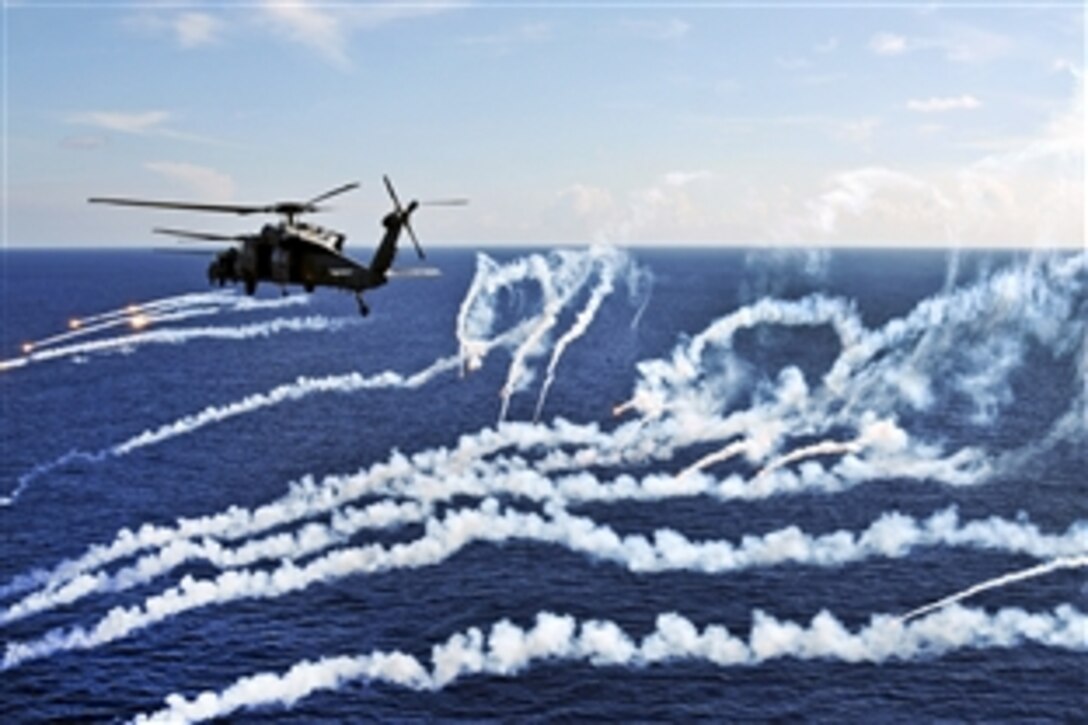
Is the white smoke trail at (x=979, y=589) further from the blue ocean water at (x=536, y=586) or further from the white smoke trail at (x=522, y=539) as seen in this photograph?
the white smoke trail at (x=522, y=539)

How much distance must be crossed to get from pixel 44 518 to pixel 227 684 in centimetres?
5226

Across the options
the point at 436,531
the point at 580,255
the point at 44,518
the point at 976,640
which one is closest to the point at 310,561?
the point at 436,531

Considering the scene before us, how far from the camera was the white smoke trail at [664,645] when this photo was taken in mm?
95500

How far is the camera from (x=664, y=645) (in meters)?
101

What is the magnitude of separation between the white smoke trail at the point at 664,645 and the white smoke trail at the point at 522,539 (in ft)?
53.8

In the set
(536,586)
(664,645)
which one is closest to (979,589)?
(664,645)

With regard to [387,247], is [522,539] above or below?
below

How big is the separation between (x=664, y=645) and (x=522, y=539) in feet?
110

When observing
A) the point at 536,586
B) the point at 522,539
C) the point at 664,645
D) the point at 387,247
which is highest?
the point at 387,247

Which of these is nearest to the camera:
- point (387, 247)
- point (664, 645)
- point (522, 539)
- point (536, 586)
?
point (387, 247)

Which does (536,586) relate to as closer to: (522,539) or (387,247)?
(522,539)

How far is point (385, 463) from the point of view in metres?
162

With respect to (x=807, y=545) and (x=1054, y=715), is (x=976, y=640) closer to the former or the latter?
(x=1054, y=715)

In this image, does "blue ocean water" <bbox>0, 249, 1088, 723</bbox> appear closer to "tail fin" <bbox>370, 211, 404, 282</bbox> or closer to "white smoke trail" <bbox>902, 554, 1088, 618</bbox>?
"white smoke trail" <bbox>902, 554, 1088, 618</bbox>
